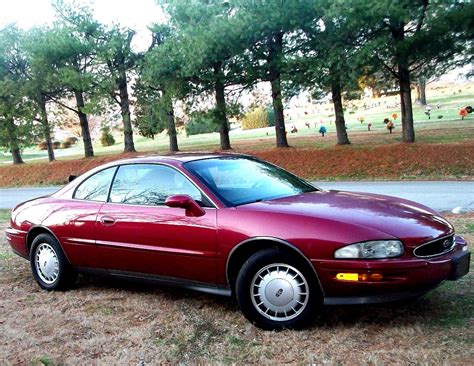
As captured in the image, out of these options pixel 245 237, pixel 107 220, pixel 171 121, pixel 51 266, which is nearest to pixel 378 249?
pixel 245 237

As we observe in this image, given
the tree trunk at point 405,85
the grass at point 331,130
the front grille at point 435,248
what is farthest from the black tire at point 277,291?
the grass at point 331,130

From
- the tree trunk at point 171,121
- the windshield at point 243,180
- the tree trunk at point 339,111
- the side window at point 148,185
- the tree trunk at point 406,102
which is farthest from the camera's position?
the tree trunk at point 171,121

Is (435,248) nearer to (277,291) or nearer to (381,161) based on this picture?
(277,291)

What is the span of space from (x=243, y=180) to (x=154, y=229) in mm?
896

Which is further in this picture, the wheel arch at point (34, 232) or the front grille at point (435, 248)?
the wheel arch at point (34, 232)

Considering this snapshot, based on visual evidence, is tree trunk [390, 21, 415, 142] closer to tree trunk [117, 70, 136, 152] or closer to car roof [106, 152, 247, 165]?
tree trunk [117, 70, 136, 152]

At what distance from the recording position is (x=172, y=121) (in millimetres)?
27406

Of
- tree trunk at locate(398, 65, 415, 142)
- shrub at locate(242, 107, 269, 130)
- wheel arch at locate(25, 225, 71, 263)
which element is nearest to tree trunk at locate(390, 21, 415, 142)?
tree trunk at locate(398, 65, 415, 142)

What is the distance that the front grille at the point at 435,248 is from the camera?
384 centimetres

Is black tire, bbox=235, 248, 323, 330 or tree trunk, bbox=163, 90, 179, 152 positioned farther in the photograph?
tree trunk, bbox=163, 90, 179, 152

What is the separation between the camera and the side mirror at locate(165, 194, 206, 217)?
14.3 feet

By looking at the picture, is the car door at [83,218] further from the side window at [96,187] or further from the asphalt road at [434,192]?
the asphalt road at [434,192]

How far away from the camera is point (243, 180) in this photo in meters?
4.85

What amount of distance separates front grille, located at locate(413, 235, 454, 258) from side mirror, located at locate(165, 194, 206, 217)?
168cm
